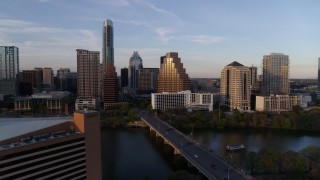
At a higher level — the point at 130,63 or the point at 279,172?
the point at 130,63

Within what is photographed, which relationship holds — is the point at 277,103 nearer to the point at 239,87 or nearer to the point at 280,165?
the point at 239,87

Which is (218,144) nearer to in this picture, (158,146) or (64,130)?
(158,146)

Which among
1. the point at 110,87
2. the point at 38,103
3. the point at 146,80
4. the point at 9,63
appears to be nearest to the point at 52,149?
the point at 38,103

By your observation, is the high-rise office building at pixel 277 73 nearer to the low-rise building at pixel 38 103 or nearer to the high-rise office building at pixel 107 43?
the low-rise building at pixel 38 103

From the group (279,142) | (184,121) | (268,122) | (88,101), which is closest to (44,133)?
(279,142)

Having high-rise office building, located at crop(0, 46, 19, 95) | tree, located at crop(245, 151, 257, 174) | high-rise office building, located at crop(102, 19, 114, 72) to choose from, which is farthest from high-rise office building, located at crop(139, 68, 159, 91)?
tree, located at crop(245, 151, 257, 174)

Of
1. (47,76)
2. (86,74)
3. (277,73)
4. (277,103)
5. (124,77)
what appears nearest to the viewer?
(277,103)
